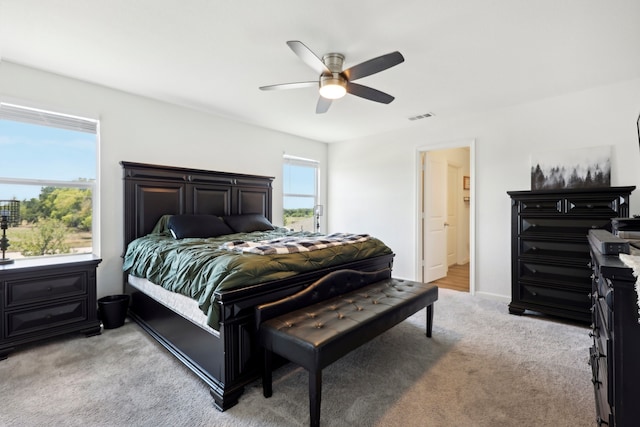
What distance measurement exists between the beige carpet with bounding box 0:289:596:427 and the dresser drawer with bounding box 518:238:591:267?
2.38 feet

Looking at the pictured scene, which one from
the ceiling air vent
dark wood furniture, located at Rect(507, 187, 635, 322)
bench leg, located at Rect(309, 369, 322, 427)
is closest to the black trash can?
bench leg, located at Rect(309, 369, 322, 427)

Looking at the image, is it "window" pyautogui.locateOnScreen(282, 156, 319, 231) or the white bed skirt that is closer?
the white bed skirt

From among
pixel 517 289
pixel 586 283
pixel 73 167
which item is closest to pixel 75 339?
pixel 73 167

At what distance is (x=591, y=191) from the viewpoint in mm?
2930

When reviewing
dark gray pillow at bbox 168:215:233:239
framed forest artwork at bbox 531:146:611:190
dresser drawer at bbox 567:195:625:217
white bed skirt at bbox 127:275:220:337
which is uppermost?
framed forest artwork at bbox 531:146:611:190

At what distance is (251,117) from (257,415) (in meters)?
3.73

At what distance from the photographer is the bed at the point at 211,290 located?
1.88 m

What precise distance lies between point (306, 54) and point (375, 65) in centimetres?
52

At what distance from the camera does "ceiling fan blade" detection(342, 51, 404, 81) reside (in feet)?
6.93

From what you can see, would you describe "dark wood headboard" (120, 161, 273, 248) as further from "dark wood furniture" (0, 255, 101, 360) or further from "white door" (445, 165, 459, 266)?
"white door" (445, 165, 459, 266)

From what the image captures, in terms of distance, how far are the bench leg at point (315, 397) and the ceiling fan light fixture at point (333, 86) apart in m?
2.10

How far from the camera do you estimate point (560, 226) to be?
124 inches

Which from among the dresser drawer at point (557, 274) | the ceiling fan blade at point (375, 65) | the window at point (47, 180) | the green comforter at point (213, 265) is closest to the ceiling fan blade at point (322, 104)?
the ceiling fan blade at point (375, 65)

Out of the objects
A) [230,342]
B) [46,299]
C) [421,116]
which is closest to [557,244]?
[421,116]
